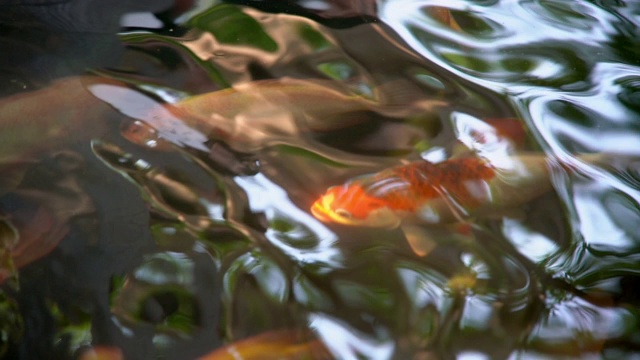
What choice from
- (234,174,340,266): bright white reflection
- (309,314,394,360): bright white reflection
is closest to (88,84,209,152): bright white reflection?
(234,174,340,266): bright white reflection

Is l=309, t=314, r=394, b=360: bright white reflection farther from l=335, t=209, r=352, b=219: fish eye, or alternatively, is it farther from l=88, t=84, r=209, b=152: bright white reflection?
l=88, t=84, r=209, b=152: bright white reflection

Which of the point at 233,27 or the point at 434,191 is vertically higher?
the point at 233,27

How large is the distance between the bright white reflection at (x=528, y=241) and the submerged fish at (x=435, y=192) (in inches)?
2.1

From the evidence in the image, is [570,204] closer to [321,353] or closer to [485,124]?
[485,124]

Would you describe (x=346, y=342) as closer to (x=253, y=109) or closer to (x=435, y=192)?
(x=435, y=192)

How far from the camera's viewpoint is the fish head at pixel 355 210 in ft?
5.13

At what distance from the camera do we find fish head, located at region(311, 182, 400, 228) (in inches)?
61.5

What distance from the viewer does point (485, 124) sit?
5.81 feet

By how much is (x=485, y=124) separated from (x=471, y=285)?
483mm

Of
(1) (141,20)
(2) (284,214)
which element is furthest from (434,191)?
(1) (141,20)

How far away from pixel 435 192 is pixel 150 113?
752 millimetres

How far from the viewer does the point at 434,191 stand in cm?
162

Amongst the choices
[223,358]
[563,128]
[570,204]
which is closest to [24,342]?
[223,358]

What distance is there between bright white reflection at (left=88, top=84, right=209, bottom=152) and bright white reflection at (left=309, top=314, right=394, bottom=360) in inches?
Result: 22.1
